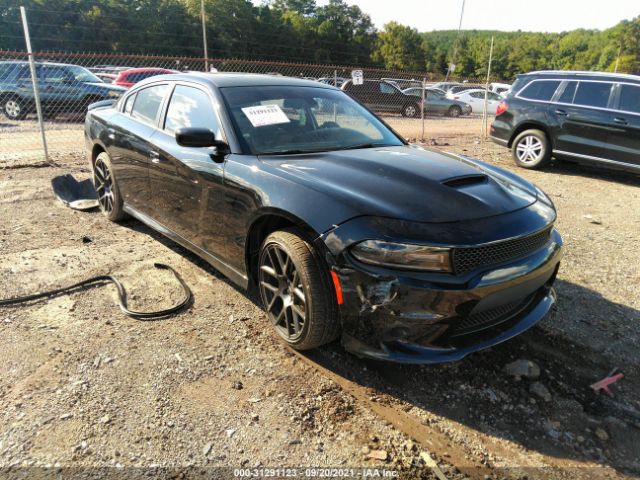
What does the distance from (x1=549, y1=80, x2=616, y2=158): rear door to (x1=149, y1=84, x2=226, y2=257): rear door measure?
6.84 meters

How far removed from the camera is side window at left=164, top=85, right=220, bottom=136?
3.43 metres

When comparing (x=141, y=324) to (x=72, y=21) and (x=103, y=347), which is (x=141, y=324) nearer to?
→ (x=103, y=347)

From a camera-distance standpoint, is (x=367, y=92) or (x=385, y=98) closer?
(x=367, y=92)

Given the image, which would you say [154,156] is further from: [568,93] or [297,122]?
[568,93]

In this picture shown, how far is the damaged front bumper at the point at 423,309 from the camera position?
2303 millimetres

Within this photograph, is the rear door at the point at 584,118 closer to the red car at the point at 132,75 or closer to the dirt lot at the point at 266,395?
the dirt lot at the point at 266,395

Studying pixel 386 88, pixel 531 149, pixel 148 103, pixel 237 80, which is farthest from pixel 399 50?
pixel 237 80

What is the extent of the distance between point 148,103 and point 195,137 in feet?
5.13

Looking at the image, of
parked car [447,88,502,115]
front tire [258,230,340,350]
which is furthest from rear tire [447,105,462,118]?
front tire [258,230,340,350]

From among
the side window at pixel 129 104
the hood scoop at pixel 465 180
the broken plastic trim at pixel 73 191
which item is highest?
the side window at pixel 129 104

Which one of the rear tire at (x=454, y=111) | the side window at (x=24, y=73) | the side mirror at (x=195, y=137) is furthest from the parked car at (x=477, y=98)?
the side mirror at (x=195, y=137)

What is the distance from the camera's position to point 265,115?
3373 millimetres

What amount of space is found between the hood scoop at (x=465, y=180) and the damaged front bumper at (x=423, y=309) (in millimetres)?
582

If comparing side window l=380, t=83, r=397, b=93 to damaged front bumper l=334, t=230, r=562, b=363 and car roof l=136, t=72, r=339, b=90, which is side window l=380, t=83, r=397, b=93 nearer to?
car roof l=136, t=72, r=339, b=90
